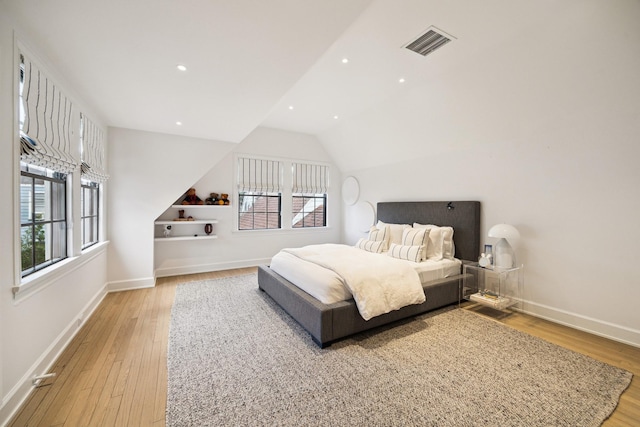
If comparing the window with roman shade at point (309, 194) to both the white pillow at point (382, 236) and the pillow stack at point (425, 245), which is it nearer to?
the white pillow at point (382, 236)

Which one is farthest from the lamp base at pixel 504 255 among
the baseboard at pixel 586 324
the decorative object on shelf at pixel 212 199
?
the decorative object on shelf at pixel 212 199

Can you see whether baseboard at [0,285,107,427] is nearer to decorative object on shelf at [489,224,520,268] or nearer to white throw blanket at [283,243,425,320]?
white throw blanket at [283,243,425,320]


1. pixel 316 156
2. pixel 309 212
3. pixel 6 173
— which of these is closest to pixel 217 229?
pixel 309 212

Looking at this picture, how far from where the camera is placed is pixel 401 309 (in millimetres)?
2904

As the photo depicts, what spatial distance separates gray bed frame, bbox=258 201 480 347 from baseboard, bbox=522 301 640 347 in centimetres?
88

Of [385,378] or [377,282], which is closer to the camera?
[385,378]

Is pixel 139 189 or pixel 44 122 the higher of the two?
pixel 44 122

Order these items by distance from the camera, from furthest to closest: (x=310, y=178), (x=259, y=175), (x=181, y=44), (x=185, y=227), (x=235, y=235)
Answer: (x=310, y=178), (x=259, y=175), (x=235, y=235), (x=185, y=227), (x=181, y=44)

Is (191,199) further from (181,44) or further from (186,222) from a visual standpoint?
(181,44)

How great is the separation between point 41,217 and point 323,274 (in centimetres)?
267

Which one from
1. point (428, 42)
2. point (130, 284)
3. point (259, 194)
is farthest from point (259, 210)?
point (428, 42)

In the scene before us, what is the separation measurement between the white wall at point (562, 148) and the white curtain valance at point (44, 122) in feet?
13.2

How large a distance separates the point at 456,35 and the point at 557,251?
266cm

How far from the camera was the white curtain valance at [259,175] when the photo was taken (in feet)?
18.2
